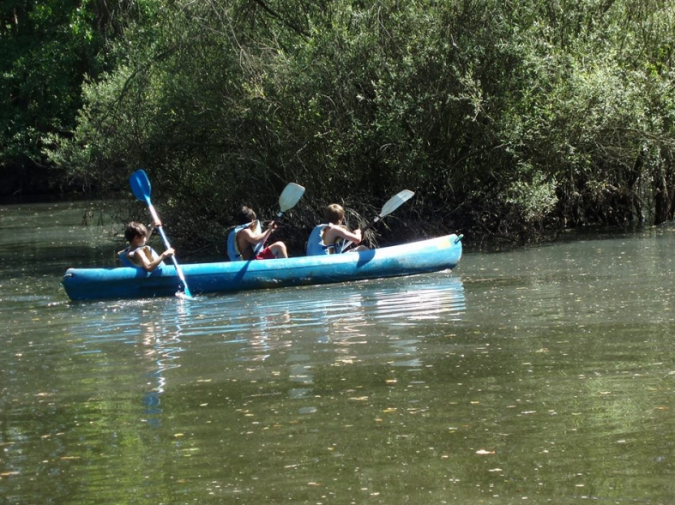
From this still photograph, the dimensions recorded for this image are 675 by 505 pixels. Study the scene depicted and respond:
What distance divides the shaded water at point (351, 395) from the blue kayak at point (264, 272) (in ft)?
0.95

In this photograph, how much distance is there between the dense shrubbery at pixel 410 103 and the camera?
51.2 feet

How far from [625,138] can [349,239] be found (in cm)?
518

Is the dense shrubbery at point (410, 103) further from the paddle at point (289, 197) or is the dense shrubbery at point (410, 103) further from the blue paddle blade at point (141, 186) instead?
the blue paddle blade at point (141, 186)

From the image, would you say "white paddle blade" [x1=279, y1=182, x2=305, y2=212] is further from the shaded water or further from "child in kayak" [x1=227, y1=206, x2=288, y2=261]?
the shaded water

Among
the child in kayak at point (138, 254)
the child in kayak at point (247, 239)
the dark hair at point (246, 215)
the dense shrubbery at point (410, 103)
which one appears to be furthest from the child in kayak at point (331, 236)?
the dense shrubbery at point (410, 103)

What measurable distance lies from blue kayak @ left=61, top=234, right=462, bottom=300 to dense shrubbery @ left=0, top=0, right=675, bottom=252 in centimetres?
260

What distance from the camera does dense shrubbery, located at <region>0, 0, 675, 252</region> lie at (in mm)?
15602

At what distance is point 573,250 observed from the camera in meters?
15.2

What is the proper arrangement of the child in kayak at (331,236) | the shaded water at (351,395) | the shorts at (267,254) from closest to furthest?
the shaded water at (351,395) < the child in kayak at (331,236) < the shorts at (267,254)

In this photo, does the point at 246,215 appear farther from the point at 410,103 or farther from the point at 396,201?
the point at 410,103

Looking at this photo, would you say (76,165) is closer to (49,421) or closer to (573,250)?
(573,250)

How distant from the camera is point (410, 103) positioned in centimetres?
1563

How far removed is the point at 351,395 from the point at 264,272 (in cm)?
592

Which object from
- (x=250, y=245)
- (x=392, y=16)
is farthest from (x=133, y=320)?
(x=392, y=16)
